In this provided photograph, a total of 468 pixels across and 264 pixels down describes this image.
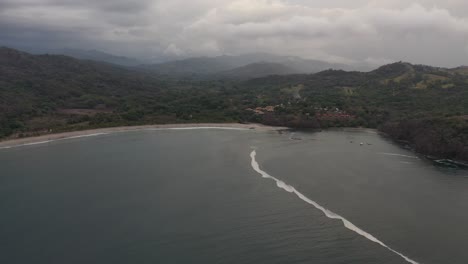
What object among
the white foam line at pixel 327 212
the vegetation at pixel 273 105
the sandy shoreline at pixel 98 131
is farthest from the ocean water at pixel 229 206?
the vegetation at pixel 273 105

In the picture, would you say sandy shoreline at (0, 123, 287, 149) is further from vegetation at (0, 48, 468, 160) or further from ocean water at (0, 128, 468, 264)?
ocean water at (0, 128, 468, 264)

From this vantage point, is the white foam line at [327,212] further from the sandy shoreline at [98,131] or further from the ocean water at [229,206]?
the sandy shoreline at [98,131]

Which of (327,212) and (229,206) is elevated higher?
(229,206)

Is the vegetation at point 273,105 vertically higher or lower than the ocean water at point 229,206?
higher

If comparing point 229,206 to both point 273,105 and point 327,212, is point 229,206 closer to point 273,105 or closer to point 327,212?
point 327,212

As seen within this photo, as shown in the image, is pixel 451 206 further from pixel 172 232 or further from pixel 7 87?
pixel 7 87

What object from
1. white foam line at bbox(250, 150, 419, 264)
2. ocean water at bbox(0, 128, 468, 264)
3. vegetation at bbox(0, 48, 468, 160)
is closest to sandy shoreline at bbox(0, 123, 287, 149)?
vegetation at bbox(0, 48, 468, 160)

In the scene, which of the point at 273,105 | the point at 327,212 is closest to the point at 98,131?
the point at 273,105
